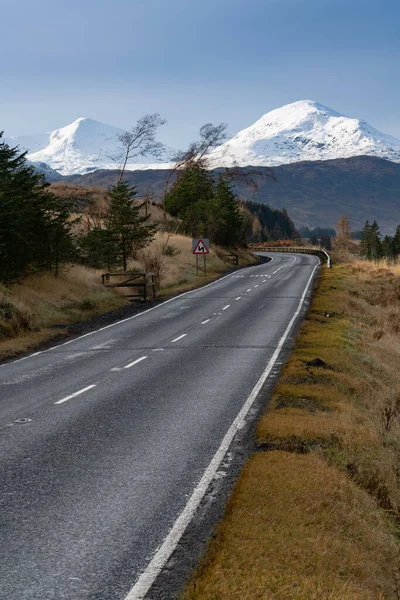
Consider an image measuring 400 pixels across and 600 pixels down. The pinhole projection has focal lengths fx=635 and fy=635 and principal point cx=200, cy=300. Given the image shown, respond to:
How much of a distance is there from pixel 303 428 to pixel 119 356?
817 centimetres

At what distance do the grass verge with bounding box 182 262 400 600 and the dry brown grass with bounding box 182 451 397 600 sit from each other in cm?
1

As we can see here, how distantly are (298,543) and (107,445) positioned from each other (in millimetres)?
3847

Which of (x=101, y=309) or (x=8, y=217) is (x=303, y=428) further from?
(x=101, y=309)

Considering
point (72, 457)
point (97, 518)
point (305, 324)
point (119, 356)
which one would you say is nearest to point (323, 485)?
point (97, 518)

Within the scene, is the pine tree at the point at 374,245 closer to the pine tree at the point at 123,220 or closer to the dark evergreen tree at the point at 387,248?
the dark evergreen tree at the point at 387,248

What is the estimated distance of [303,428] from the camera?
9.26m

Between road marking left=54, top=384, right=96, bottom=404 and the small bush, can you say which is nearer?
road marking left=54, top=384, right=96, bottom=404

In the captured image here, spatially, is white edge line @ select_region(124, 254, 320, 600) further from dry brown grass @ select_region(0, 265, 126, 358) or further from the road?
dry brown grass @ select_region(0, 265, 126, 358)

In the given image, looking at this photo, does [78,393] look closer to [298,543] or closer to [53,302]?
[298,543]

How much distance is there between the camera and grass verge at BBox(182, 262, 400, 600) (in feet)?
16.1

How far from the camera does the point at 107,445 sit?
874 cm

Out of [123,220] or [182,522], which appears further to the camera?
[123,220]

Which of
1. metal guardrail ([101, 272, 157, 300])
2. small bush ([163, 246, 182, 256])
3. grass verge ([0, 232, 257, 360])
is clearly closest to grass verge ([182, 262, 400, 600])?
grass verge ([0, 232, 257, 360])

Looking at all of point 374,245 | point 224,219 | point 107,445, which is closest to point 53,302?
point 107,445
